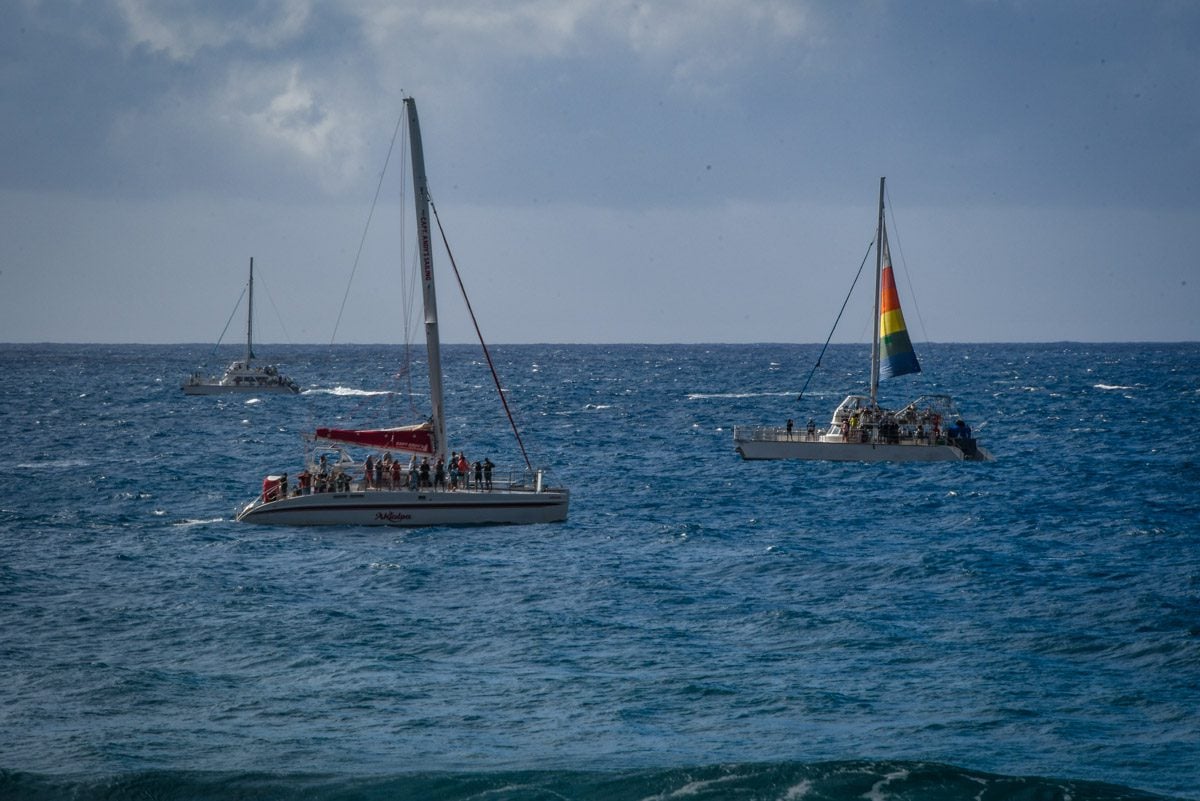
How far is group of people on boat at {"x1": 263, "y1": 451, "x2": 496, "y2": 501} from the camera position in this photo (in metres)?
49.5

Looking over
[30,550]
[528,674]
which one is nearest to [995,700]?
[528,674]

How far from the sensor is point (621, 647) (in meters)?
33.3

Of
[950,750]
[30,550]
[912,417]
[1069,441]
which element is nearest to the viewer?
[950,750]

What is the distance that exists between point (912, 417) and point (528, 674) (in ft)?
149

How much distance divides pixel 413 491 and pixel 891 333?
3658 centimetres

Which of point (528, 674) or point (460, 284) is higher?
point (460, 284)

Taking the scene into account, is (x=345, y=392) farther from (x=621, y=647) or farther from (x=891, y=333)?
(x=621, y=647)

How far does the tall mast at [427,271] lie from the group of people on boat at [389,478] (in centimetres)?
92

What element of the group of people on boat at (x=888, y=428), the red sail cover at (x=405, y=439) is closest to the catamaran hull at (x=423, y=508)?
the red sail cover at (x=405, y=439)

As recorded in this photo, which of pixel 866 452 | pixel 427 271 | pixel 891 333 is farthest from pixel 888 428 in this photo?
pixel 427 271

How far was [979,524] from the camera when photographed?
54.3m

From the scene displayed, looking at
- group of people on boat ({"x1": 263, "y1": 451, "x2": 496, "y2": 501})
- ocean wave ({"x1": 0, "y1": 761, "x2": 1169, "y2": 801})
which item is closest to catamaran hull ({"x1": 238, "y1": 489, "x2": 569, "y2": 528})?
group of people on boat ({"x1": 263, "y1": 451, "x2": 496, "y2": 501})

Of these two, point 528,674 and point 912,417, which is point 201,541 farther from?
point 912,417

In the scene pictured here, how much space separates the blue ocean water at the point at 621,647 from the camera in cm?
2475
